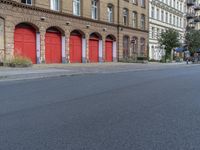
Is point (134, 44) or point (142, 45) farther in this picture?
point (142, 45)

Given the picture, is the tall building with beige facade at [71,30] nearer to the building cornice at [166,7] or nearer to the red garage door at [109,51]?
the red garage door at [109,51]

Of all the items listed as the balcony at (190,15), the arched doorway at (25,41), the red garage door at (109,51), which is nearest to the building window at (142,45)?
the red garage door at (109,51)

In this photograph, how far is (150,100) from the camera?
9.24 metres

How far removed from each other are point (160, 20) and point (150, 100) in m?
50.7

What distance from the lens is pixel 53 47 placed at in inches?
1277

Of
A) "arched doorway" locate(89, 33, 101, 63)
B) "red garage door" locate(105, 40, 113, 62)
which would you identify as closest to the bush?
"arched doorway" locate(89, 33, 101, 63)

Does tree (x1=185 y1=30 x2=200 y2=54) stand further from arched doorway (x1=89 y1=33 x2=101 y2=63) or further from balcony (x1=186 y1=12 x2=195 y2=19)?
arched doorway (x1=89 y1=33 x2=101 y2=63)

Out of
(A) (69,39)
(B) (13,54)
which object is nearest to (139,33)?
(A) (69,39)

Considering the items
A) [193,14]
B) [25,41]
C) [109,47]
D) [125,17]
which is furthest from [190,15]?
[25,41]

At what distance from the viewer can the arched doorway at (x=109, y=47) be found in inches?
1629

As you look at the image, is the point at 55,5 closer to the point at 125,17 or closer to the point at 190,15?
the point at 125,17

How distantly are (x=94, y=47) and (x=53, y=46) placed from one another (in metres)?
7.54

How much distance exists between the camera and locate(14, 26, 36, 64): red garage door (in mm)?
28409

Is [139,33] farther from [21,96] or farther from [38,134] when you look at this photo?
[38,134]
